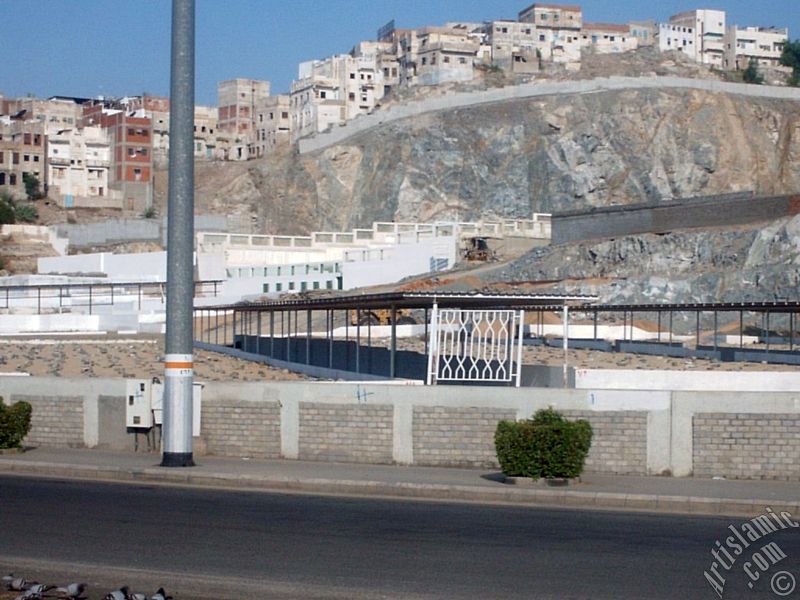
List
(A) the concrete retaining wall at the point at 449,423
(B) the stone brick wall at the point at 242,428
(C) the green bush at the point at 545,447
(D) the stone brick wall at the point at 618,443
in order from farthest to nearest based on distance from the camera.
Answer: (B) the stone brick wall at the point at 242,428 → (D) the stone brick wall at the point at 618,443 → (A) the concrete retaining wall at the point at 449,423 → (C) the green bush at the point at 545,447

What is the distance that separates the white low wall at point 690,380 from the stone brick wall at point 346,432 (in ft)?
39.3

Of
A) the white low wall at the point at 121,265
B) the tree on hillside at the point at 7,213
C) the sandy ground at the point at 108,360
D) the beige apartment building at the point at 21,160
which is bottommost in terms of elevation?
the sandy ground at the point at 108,360

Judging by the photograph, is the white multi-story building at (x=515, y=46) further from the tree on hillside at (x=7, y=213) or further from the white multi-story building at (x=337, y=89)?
the tree on hillside at (x=7, y=213)

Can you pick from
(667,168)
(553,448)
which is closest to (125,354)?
(553,448)

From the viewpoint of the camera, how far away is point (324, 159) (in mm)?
124438

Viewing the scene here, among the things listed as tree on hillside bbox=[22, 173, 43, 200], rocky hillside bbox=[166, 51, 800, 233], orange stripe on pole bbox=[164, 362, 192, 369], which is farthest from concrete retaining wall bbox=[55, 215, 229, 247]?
orange stripe on pole bbox=[164, 362, 192, 369]

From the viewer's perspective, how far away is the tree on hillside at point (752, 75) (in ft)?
559

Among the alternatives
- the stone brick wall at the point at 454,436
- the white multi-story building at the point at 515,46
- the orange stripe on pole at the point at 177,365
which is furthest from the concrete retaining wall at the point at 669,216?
the white multi-story building at the point at 515,46

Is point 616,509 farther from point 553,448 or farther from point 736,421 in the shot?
point 736,421

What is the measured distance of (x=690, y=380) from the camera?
31.8 m

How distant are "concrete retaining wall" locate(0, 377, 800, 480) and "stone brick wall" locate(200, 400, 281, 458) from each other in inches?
0.7

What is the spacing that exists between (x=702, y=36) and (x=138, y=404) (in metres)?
178

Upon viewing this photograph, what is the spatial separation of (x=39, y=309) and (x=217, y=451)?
1883 inches

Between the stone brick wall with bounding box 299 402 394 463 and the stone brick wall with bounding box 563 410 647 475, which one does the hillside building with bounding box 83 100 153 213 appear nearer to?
the stone brick wall with bounding box 299 402 394 463
